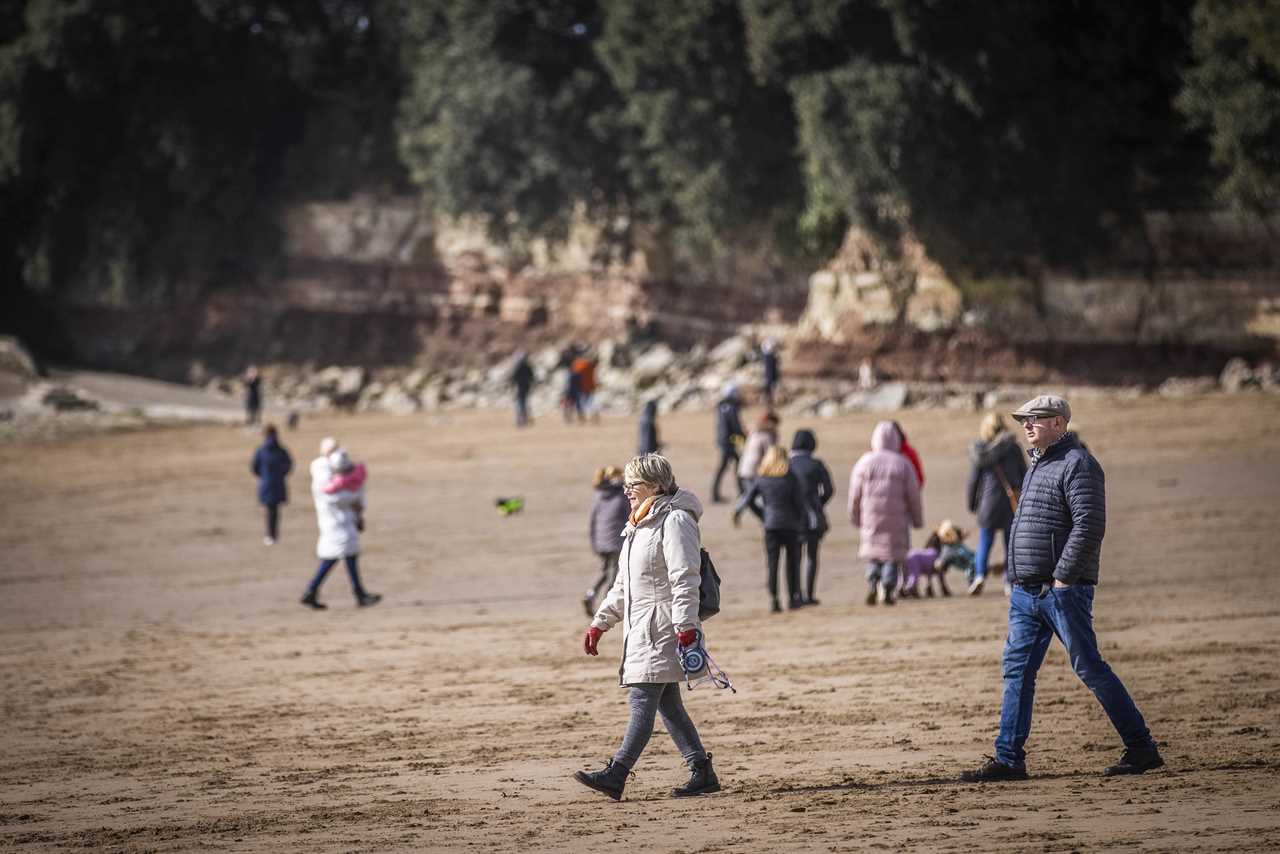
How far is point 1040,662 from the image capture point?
896 cm

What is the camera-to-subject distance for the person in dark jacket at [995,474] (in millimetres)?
16312

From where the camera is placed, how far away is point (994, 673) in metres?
12.5

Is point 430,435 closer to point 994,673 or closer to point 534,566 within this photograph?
point 534,566

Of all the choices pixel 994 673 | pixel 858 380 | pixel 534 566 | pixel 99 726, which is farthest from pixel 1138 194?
pixel 99 726

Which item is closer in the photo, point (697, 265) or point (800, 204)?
point (800, 204)

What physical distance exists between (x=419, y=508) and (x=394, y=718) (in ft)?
51.6

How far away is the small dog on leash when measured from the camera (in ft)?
57.0

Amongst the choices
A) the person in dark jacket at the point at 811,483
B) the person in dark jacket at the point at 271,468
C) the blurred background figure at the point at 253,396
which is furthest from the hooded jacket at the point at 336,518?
the blurred background figure at the point at 253,396

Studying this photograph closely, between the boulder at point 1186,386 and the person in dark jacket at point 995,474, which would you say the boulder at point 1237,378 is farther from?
the person in dark jacket at point 995,474

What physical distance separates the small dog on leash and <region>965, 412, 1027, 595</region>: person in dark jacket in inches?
35.4

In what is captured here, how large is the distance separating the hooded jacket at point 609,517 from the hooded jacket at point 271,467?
6629 millimetres

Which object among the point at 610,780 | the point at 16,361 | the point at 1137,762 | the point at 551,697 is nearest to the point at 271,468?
the point at 551,697

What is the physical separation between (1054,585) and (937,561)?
881 cm

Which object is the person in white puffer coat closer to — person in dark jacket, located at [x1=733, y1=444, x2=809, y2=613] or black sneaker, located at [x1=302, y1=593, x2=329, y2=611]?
black sneaker, located at [x1=302, y1=593, x2=329, y2=611]
